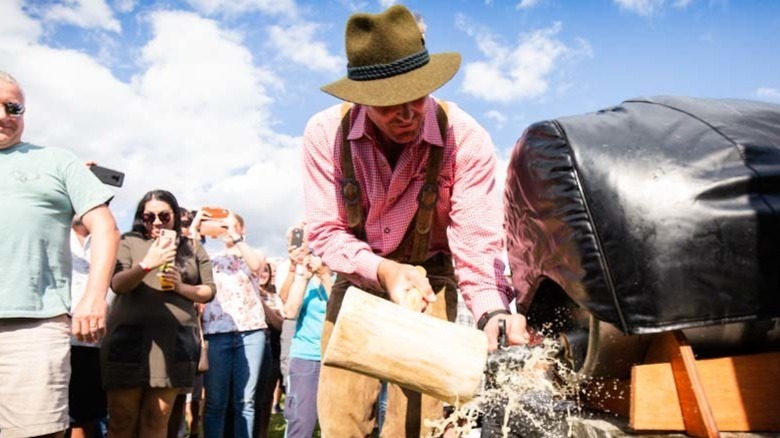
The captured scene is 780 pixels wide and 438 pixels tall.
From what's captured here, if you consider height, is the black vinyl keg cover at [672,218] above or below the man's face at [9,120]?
below

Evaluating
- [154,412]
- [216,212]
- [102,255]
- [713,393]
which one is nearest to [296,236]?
[216,212]

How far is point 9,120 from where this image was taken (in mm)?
2965

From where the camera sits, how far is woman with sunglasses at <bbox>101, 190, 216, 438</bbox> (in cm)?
363

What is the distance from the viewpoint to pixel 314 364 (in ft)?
14.4

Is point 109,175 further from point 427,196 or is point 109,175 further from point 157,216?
point 427,196

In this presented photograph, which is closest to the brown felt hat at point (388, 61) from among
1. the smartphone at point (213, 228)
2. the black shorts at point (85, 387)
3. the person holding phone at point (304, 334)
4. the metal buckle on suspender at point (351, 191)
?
the metal buckle on suspender at point (351, 191)

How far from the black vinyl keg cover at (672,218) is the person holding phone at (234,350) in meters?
3.71

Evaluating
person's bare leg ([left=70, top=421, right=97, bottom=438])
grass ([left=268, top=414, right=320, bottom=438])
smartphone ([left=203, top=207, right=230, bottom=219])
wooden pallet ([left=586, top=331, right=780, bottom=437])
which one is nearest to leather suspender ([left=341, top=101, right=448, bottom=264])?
wooden pallet ([left=586, top=331, right=780, bottom=437])

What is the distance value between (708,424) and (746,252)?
463mm

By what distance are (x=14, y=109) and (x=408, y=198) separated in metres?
2.05

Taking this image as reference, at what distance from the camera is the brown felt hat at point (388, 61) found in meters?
2.14

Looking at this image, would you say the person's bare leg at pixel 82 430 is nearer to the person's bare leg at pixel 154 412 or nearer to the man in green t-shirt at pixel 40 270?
the person's bare leg at pixel 154 412

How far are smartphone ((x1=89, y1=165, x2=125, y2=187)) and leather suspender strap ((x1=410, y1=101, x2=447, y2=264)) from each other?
9.30 ft

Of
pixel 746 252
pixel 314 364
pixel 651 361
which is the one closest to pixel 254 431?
pixel 314 364
